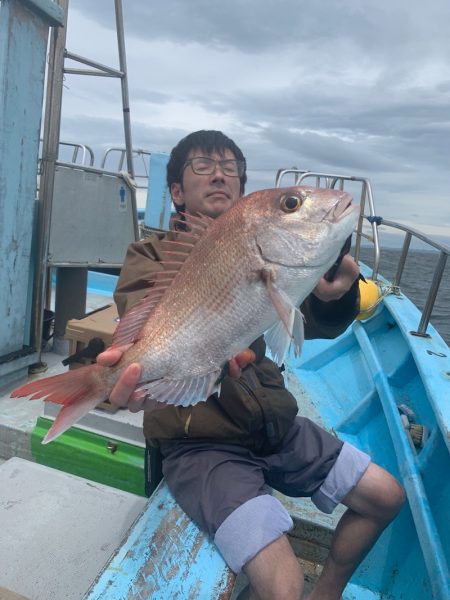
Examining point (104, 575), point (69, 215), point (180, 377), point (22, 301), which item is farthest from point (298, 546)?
point (69, 215)

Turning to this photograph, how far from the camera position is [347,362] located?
425cm

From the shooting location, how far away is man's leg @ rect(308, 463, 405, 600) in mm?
1911

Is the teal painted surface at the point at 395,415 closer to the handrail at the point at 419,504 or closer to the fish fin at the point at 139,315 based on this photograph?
the handrail at the point at 419,504

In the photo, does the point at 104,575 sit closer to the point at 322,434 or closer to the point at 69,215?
the point at 322,434

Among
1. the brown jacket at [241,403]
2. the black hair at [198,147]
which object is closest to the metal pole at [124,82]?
the black hair at [198,147]

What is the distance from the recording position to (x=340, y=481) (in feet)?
6.41

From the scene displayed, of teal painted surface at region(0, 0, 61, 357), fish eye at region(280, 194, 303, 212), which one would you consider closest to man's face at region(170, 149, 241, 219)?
fish eye at region(280, 194, 303, 212)

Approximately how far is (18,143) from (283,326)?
2.51m

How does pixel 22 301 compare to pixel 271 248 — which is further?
pixel 22 301

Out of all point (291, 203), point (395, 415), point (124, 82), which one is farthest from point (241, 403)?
point (124, 82)

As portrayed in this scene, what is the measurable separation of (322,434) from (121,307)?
1110 millimetres

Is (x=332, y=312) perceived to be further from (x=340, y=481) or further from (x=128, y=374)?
(x=128, y=374)

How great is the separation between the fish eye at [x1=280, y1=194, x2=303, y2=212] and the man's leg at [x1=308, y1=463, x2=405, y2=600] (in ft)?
4.15

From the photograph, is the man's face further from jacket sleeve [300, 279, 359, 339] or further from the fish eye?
the fish eye
